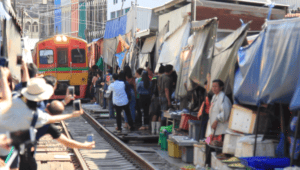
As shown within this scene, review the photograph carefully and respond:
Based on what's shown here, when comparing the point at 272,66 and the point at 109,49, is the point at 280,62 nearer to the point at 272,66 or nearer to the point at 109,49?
the point at 272,66

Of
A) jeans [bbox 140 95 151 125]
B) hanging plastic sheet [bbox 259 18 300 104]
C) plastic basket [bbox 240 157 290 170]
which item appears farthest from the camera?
jeans [bbox 140 95 151 125]

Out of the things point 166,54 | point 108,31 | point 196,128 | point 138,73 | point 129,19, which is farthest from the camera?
point 108,31

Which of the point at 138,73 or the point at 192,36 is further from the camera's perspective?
the point at 138,73

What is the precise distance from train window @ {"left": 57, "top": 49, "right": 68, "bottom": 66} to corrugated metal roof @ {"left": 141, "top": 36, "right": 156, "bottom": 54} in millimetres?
9074

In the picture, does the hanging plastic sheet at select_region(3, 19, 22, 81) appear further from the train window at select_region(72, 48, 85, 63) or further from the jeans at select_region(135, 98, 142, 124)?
the train window at select_region(72, 48, 85, 63)

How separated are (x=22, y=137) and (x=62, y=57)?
21990 mm

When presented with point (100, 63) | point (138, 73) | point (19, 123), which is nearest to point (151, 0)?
point (100, 63)

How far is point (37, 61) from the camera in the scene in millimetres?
25406

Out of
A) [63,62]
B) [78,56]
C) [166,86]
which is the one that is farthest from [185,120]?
[78,56]

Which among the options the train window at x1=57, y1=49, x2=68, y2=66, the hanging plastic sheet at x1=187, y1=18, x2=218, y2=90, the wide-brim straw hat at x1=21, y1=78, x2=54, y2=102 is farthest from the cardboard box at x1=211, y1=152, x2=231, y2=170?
the train window at x1=57, y1=49, x2=68, y2=66

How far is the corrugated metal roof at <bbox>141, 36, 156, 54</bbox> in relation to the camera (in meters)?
16.5

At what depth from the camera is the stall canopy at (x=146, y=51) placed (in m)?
16.6

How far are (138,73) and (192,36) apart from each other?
429 centimetres

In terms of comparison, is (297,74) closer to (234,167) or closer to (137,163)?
(234,167)
